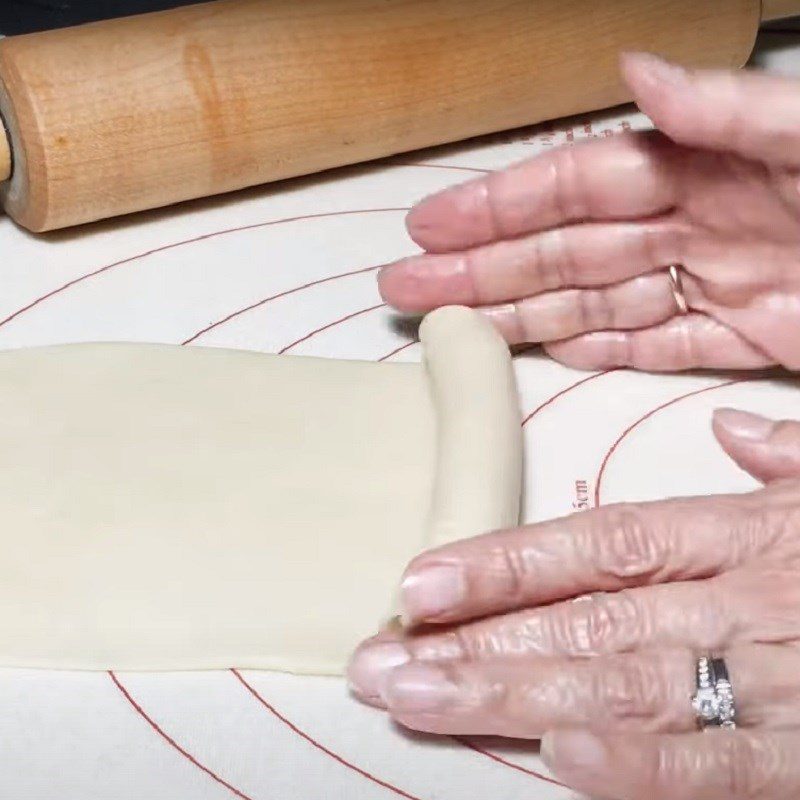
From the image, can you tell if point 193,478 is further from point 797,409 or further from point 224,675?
point 797,409

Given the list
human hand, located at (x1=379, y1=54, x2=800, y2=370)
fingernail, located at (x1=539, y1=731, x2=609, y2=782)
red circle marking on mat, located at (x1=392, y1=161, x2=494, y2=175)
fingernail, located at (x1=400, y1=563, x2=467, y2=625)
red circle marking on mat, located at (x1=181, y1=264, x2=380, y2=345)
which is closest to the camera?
fingernail, located at (x1=539, y1=731, x2=609, y2=782)

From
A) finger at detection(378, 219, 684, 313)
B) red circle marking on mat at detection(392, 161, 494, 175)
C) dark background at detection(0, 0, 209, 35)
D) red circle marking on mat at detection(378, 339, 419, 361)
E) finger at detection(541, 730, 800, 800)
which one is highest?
dark background at detection(0, 0, 209, 35)

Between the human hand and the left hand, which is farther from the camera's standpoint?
the human hand

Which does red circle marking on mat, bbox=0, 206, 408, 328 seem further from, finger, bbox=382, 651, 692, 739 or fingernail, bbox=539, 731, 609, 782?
fingernail, bbox=539, 731, 609, 782

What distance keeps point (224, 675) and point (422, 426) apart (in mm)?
366

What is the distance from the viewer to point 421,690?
3.51ft

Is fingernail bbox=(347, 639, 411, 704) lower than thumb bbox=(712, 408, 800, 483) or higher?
lower

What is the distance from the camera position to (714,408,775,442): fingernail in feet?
4.33

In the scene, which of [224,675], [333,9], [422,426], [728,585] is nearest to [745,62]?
[333,9]

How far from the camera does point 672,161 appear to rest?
1.44 metres

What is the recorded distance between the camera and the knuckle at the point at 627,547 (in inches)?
45.5

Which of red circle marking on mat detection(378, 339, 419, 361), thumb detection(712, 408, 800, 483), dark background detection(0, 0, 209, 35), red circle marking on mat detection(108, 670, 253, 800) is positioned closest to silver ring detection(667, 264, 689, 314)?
thumb detection(712, 408, 800, 483)

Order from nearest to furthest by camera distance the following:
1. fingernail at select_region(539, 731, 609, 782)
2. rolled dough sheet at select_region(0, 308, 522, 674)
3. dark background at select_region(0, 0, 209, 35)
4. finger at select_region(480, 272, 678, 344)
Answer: fingernail at select_region(539, 731, 609, 782), rolled dough sheet at select_region(0, 308, 522, 674), finger at select_region(480, 272, 678, 344), dark background at select_region(0, 0, 209, 35)

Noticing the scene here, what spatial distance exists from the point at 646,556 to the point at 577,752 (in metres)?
0.24
